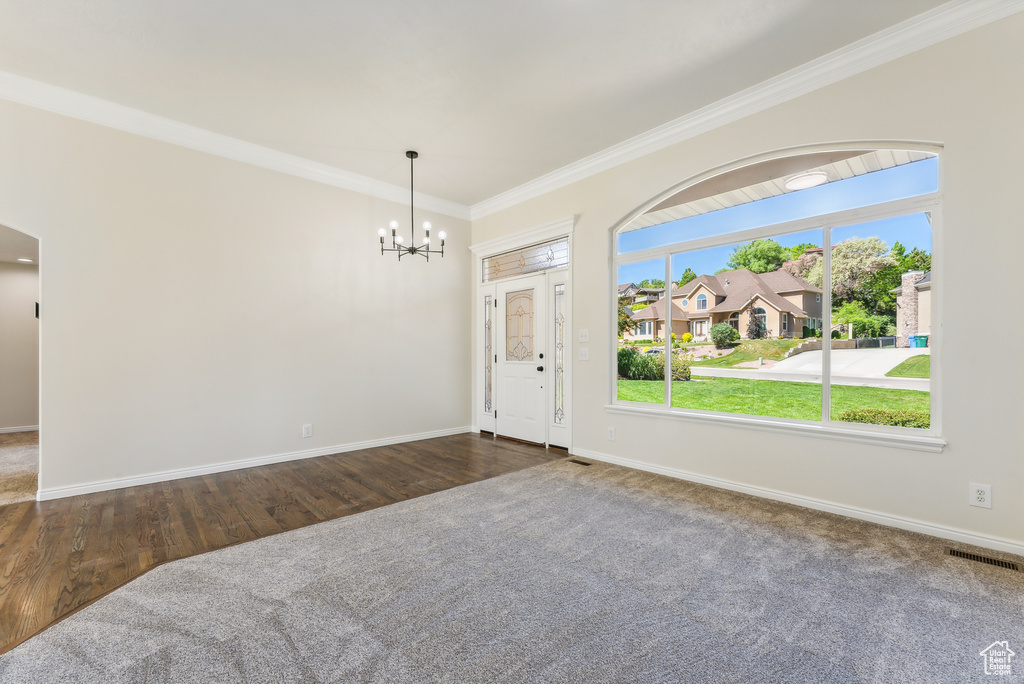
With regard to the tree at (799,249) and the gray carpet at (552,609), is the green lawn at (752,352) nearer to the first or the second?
the tree at (799,249)

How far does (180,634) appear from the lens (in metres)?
1.73

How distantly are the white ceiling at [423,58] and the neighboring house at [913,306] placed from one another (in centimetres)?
164

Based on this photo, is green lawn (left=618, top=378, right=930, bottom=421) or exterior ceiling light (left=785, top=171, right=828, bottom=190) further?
exterior ceiling light (left=785, top=171, right=828, bottom=190)

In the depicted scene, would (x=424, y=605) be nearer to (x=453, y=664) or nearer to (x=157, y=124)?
(x=453, y=664)

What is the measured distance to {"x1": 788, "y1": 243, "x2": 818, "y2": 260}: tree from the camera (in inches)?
132

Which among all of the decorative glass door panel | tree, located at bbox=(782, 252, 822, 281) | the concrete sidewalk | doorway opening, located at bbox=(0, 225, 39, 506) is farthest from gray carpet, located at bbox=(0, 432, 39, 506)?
tree, located at bbox=(782, 252, 822, 281)

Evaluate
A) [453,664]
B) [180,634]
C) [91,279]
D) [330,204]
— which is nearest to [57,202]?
[91,279]

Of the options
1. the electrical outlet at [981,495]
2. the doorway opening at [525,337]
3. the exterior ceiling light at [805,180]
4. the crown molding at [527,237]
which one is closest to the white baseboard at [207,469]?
the doorway opening at [525,337]

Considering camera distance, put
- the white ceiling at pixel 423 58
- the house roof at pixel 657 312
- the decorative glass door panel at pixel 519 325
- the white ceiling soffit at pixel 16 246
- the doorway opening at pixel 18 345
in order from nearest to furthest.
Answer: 1. the white ceiling at pixel 423 58
2. the house roof at pixel 657 312
3. the white ceiling soffit at pixel 16 246
4. the decorative glass door panel at pixel 519 325
5. the doorway opening at pixel 18 345

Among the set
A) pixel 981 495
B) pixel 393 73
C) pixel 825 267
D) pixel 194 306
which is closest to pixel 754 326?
pixel 825 267

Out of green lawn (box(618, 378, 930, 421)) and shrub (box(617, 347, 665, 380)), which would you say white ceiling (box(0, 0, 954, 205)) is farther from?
green lawn (box(618, 378, 930, 421))

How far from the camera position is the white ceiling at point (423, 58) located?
2.57 m

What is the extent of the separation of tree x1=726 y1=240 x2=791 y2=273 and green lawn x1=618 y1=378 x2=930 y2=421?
983 mm

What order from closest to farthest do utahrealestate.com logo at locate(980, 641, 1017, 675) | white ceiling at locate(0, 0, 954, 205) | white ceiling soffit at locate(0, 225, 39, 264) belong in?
utahrealestate.com logo at locate(980, 641, 1017, 675) < white ceiling at locate(0, 0, 954, 205) < white ceiling soffit at locate(0, 225, 39, 264)
